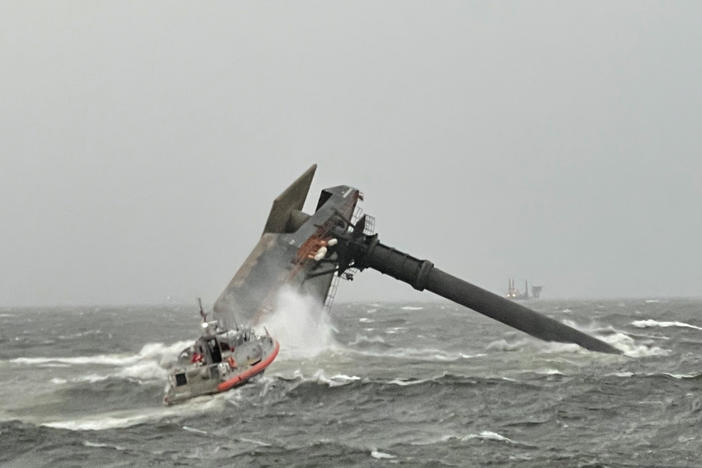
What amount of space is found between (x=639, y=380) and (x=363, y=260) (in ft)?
63.3

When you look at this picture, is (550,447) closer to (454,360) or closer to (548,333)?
(454,360)

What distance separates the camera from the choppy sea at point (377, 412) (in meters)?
19.6

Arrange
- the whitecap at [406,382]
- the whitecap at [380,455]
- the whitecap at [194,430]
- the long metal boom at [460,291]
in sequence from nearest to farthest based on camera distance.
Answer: the whitecap at [380,455]
the whitecap at [194,430]
the whitecap at [406,382]
the long metal boom at [460,291]

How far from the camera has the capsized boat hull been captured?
2839 cm

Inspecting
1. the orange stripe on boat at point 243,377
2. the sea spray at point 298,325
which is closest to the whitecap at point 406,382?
the orange stripe on boat at point 243,377

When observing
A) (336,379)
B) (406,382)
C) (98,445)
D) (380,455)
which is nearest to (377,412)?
(380,455)

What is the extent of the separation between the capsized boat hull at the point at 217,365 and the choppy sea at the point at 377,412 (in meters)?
0.58

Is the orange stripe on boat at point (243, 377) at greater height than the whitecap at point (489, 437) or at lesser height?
greater

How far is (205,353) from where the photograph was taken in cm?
2964

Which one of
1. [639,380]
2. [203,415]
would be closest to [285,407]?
[203,415]

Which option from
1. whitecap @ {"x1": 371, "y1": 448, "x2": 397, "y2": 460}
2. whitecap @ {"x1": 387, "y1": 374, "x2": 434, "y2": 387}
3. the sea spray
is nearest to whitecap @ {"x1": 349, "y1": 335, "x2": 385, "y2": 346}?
the sea spray

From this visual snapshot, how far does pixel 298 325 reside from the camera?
4575cm

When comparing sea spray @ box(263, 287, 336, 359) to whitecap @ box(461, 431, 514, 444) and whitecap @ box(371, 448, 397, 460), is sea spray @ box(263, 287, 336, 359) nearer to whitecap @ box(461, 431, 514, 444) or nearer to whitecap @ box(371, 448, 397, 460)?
whitecap @ box(461, 431, 514, 444)

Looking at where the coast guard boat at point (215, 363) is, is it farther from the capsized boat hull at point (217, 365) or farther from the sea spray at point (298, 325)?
the sea spray at point (298, 325)
